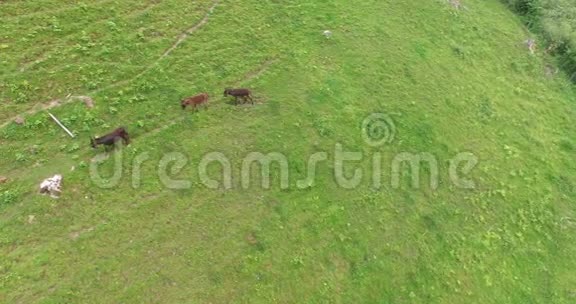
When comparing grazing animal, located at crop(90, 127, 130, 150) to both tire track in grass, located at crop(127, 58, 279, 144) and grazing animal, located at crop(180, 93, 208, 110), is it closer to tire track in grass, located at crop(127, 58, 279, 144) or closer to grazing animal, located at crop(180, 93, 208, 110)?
tire track in grass, located at crop(127, 58, 279, 144)

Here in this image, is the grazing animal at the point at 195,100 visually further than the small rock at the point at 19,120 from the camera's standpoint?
Yes

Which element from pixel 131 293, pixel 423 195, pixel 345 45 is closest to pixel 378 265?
pixel 423 195

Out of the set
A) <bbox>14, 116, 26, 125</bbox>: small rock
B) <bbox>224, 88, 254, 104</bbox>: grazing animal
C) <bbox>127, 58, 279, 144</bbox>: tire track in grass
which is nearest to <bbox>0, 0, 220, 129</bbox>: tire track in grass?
<bbox>14, 116, 26, 125</bbox>: small rock

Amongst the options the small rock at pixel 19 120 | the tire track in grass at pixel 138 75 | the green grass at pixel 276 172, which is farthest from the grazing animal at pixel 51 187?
the tire track in grass at pixel 138 75

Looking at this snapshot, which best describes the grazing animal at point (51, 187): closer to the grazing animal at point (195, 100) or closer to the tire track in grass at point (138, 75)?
the tire track in grass at point (138, 75)

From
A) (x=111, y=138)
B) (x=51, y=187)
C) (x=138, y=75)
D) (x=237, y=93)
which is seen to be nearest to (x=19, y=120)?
(x=51, y=187)

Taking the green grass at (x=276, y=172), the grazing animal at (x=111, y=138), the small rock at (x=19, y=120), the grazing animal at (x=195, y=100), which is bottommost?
the green grass at (x=276, y=172)
